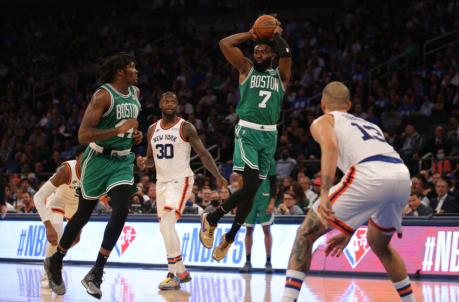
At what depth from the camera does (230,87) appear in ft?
72.8

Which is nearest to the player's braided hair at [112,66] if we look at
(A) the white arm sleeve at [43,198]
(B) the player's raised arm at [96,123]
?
(B) the player's raised arm at [96,123]

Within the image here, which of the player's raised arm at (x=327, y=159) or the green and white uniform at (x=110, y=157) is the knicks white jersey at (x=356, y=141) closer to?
the player's raised arm at (x=327, y=159)

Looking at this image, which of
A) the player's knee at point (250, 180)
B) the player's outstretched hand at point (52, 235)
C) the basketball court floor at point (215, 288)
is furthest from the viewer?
the player's outstretched hand at point (52, 235)

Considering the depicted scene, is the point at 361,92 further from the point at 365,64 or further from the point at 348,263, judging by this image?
the point at 348,263

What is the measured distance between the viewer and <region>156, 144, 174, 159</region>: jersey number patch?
11.3 m

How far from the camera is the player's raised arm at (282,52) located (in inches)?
379

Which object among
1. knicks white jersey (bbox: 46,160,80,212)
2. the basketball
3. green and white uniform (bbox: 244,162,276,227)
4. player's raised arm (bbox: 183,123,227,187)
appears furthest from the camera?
green and white uniform (bbox: 244,162,276,227)

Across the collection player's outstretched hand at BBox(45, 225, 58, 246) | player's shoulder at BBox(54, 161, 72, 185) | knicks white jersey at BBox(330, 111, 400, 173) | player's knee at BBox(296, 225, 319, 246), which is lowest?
player's outstretched hand at BBox(45, 225, 58, 246)

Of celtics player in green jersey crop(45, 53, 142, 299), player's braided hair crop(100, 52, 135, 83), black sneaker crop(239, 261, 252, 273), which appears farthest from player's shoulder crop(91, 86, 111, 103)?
black sneaker crop(239, 261, 252, 273)

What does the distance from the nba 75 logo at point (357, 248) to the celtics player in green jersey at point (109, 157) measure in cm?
517

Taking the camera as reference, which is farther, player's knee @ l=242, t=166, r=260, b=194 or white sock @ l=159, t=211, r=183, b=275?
white sock @ l=159, t=211, r=183, b=275

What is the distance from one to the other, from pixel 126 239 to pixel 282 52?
660 centimetres

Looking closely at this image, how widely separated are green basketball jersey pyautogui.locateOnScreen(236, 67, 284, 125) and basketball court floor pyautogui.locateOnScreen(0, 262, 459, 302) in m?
1.99

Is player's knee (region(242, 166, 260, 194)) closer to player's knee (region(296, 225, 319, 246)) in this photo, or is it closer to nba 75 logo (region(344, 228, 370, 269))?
player's knee (region(296, 225, 319, 246))
